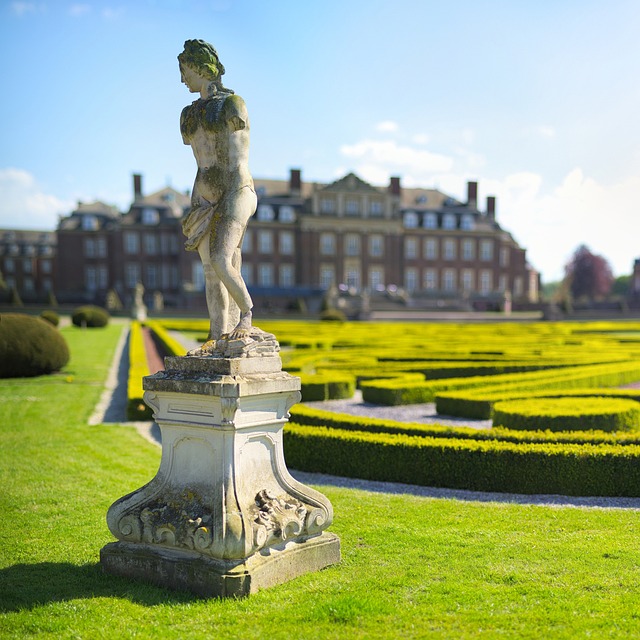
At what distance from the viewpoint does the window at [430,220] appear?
60.2 m

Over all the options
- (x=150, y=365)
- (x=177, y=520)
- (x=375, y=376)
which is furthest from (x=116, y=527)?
(x=150, y=365)

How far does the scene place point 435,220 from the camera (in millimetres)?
60375

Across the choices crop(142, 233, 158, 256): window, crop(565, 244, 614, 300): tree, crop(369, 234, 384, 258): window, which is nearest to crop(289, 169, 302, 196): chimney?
crop(369, 234, 384, 258): window

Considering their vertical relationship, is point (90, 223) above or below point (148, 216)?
below

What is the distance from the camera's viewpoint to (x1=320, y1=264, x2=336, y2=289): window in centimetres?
5781

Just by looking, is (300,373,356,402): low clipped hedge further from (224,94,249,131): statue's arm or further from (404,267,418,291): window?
(404,267,418,291): window

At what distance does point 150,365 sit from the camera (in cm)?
1605

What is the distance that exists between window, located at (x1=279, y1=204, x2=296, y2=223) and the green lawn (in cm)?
5117

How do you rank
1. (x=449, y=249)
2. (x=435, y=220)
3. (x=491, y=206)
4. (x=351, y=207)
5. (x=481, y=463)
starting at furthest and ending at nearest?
(x=491, y=206) < (x=435, y=220) < (x=449, y=249) < (x=351, y=207) < (x=481, y=463)

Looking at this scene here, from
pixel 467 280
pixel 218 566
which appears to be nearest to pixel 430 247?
pixel 467 280

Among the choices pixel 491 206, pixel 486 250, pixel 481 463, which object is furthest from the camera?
pixel 491 206

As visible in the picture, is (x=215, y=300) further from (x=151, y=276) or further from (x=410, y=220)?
(x=410, y=220)

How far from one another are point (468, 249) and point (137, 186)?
29.1 meters

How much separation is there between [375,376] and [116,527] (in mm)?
8507
